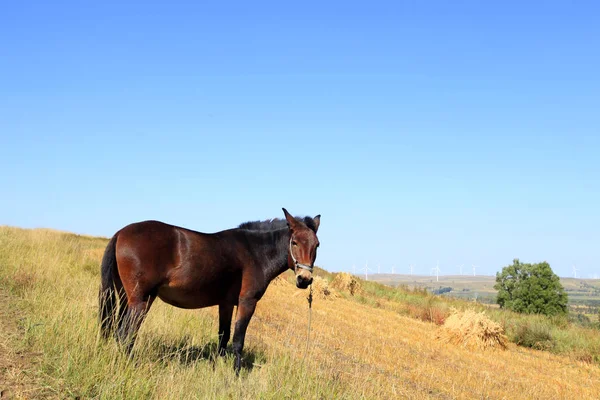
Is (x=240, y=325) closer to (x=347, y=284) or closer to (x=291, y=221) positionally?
(x=291, y=221)

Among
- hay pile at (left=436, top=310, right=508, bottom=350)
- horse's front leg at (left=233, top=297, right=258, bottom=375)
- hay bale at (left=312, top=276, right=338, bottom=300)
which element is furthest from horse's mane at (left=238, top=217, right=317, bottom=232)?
hay bale at (left=312, top=276, right=338, bottom=300)

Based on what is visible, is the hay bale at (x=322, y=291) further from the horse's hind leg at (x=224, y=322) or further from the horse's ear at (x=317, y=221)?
the horse's hind leg at (x=224, y=322)

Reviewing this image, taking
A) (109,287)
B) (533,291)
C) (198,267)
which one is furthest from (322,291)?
(533,291)

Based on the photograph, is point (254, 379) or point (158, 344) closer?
point (254, 379)

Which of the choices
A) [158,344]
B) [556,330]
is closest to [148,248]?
[158,344]

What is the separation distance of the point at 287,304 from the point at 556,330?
957 centimetres

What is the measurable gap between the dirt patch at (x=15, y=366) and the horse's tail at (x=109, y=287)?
3.00 feet

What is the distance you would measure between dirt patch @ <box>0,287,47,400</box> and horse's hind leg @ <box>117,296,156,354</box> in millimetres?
981

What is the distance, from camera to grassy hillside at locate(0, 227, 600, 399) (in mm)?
5746

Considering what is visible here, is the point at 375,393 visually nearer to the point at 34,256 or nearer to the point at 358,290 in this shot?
the point at 34,256

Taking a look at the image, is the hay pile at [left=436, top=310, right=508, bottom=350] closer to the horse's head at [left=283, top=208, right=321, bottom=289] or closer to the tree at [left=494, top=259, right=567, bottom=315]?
the horse's head at [left=283, top=208, right=321, bottom=289]

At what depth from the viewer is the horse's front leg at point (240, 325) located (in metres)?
7.29

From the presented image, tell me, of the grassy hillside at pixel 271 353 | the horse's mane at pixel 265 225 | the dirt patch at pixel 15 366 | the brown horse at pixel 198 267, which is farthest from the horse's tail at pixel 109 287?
the horse's mane at pixel 265 225

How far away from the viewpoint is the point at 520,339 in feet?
55.8
